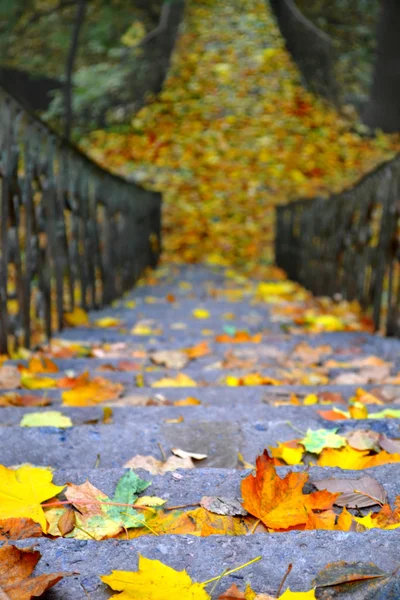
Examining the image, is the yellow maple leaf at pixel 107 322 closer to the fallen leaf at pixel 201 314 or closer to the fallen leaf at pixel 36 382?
the fallen leaf at pixel 201 314

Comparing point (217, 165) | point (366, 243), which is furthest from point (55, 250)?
point (217, 165)

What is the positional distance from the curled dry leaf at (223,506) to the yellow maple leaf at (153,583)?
0.76ft

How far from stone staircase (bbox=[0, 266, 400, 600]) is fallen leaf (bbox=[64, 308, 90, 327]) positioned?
3.13ft

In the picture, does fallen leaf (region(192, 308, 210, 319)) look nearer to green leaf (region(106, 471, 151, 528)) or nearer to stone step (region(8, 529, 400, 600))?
green leaf (region(106, 471, 151, 528))

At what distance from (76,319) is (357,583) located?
3184 millimetres

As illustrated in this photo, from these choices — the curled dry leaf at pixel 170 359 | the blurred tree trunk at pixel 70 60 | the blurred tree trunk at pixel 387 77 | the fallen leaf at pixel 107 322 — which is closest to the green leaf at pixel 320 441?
the curled dry leaf at pixel 170 359

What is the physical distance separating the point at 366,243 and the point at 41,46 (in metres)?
9.95

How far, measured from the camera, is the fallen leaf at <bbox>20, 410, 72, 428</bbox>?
152 cm

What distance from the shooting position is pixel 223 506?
104 centimetres

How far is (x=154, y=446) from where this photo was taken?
1.36 meters

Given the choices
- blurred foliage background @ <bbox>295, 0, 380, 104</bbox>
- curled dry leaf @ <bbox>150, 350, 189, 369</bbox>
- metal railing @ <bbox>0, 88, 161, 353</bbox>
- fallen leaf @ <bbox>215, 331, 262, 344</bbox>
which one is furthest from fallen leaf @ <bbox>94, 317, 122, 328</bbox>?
blurred foliage background @ <bbox>295, 0, 380, 104</bbox>

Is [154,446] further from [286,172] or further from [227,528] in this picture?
[286,172]

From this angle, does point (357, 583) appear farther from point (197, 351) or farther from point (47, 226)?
point (47, 226)

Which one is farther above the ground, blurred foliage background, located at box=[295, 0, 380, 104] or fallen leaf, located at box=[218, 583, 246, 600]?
blurred foliage background, located at box=[295, 0, 380, 104]
